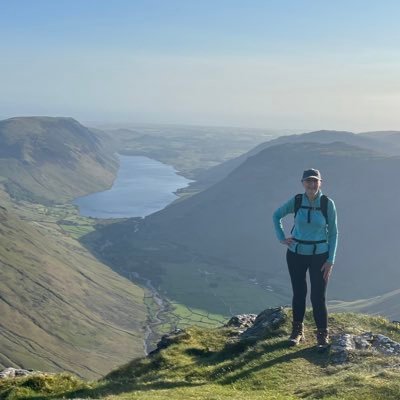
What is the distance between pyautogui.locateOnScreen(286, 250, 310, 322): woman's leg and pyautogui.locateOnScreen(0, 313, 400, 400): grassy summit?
1772 mm

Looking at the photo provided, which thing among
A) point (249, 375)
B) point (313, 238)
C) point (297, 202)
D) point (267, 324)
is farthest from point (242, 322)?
point (297, 202)

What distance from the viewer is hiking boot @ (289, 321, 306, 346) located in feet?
69.3

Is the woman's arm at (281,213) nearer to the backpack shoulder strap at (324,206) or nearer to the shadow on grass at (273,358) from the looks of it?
the backpack shoulder strap at (324,206)

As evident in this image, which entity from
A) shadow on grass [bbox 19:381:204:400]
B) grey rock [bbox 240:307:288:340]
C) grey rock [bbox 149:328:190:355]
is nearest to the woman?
grey rock [bbox 240:307:288:340]

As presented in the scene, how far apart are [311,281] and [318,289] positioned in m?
0.59

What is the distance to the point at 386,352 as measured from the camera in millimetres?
20844

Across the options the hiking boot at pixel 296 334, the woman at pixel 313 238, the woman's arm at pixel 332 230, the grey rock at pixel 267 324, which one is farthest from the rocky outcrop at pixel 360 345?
the woman's arm at pixel 332 230

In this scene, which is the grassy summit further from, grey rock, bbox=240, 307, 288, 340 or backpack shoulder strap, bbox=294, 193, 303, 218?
backpack shoulder strap, bbox=294, 193, 303, 218

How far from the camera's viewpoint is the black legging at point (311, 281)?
19.5m

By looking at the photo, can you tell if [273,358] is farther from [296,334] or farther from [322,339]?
[322,339]

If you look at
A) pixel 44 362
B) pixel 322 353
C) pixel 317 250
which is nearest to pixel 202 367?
pixel 322 353

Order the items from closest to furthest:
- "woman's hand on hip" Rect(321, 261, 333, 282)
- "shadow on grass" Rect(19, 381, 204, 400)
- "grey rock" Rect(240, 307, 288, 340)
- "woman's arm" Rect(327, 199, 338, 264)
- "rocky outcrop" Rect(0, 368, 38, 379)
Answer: "shadow on grass" Rect(19, 381, 204, 400)
"woman's arm" Rect(327, 199, 338, 264)
"woman's hand on hip" Rect(321, 261, 333, 282)
"rocky outcrop" Rect(0, 368, 38, 379)
"grey rock" Rect(240, 307, 288, 340)

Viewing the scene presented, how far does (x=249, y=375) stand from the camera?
61.0 ft

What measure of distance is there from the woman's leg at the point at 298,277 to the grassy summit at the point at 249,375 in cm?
177
